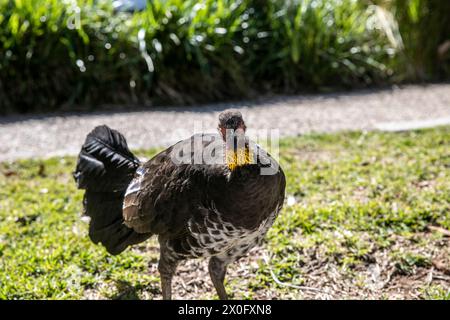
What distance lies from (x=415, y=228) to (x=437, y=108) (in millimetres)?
3546

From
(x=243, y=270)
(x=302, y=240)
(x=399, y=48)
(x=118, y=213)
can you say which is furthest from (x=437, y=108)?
(x=118, y=213)

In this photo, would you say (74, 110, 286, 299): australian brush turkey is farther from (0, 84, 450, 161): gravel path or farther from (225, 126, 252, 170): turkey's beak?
(0, 84, 450, 161): gravel path

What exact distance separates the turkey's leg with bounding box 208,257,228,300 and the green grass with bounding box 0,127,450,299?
0.26 m

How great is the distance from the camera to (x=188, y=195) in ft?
9.15

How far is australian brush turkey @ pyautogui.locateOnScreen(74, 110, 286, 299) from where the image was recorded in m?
2.62

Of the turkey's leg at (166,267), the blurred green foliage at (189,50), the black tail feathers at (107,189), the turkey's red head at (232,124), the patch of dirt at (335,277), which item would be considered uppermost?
the blurred green foliage at (189,50)

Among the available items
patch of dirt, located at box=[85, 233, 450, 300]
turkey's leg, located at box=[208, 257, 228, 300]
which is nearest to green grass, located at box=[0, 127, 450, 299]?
patch of dirt, located at box=[85, 233, 450, 300]

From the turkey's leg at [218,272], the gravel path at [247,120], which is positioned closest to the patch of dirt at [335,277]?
the turkey's leg at [218,272]

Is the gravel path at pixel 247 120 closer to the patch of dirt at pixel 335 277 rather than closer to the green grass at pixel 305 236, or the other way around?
the green grass at pixel 305 236

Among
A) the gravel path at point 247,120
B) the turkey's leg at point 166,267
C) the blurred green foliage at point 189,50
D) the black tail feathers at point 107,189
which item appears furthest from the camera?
the blurred green foliage at point 189,50

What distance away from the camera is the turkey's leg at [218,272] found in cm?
316

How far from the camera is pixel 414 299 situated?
3295 millimetres

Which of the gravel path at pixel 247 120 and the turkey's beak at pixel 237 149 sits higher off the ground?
the gravel path at pixel 247 120

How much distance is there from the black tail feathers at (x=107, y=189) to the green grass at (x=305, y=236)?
1.23 ft
